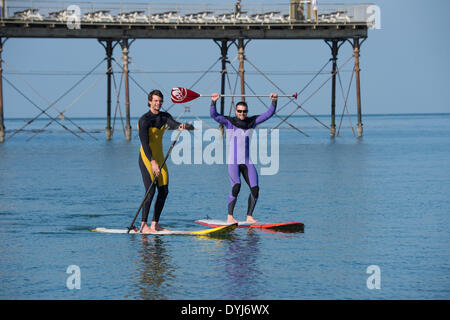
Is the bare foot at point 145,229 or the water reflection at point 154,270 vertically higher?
the bare foot at point 145,229

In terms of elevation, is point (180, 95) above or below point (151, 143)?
above

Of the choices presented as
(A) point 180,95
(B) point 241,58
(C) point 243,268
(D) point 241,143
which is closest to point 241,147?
(D) point 241,143

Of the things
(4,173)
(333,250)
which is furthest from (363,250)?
(4,173)

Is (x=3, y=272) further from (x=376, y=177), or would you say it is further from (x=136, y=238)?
(x=376, y=177)

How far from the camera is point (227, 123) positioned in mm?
14430

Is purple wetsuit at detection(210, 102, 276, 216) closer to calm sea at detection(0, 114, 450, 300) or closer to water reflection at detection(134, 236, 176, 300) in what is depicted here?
calm sea at detection(0, 114, 450, 300)

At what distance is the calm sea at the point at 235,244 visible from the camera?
10.2 metres

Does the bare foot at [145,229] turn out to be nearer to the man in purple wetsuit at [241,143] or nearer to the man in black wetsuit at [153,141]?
the man in black wetsuit at [153,141]

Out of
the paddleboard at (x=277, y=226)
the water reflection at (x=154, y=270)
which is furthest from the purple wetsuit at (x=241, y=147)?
the water reflection at (x=154, y=270)

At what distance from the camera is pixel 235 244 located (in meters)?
13.1

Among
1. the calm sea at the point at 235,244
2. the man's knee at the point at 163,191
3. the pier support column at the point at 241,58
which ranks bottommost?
the calm sea at the point at 235,244

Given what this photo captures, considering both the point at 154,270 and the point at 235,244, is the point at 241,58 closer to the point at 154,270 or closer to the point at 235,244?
the point at 235,244

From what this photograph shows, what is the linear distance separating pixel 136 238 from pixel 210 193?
8529 millimetres
